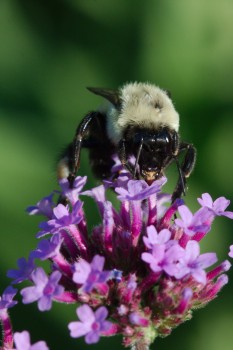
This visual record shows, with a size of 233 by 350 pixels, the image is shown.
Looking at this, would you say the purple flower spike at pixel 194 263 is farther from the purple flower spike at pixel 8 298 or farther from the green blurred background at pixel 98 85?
the green blurred background at pixel 98 85

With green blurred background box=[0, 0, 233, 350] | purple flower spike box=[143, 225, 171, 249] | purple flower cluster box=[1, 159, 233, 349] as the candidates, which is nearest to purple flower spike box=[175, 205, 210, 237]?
purple flower cluster box=[1, 159, 233, 349]

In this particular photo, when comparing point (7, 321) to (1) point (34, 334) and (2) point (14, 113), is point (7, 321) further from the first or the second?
(2) point (14, 113)

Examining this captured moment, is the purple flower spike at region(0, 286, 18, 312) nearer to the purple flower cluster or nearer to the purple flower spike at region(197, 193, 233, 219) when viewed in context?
the purple flower cluster

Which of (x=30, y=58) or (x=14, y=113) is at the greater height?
(x=30, y=58)

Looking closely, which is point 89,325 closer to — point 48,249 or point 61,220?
point 48,249

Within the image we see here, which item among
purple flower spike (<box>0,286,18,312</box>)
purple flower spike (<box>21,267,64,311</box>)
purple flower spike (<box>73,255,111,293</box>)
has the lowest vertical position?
purple flower spike (<box>0,286,18,312</box>)

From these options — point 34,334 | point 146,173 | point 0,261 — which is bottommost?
point 34,334

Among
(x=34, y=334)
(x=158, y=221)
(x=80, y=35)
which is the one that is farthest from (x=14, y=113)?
(x=158, y=221)
